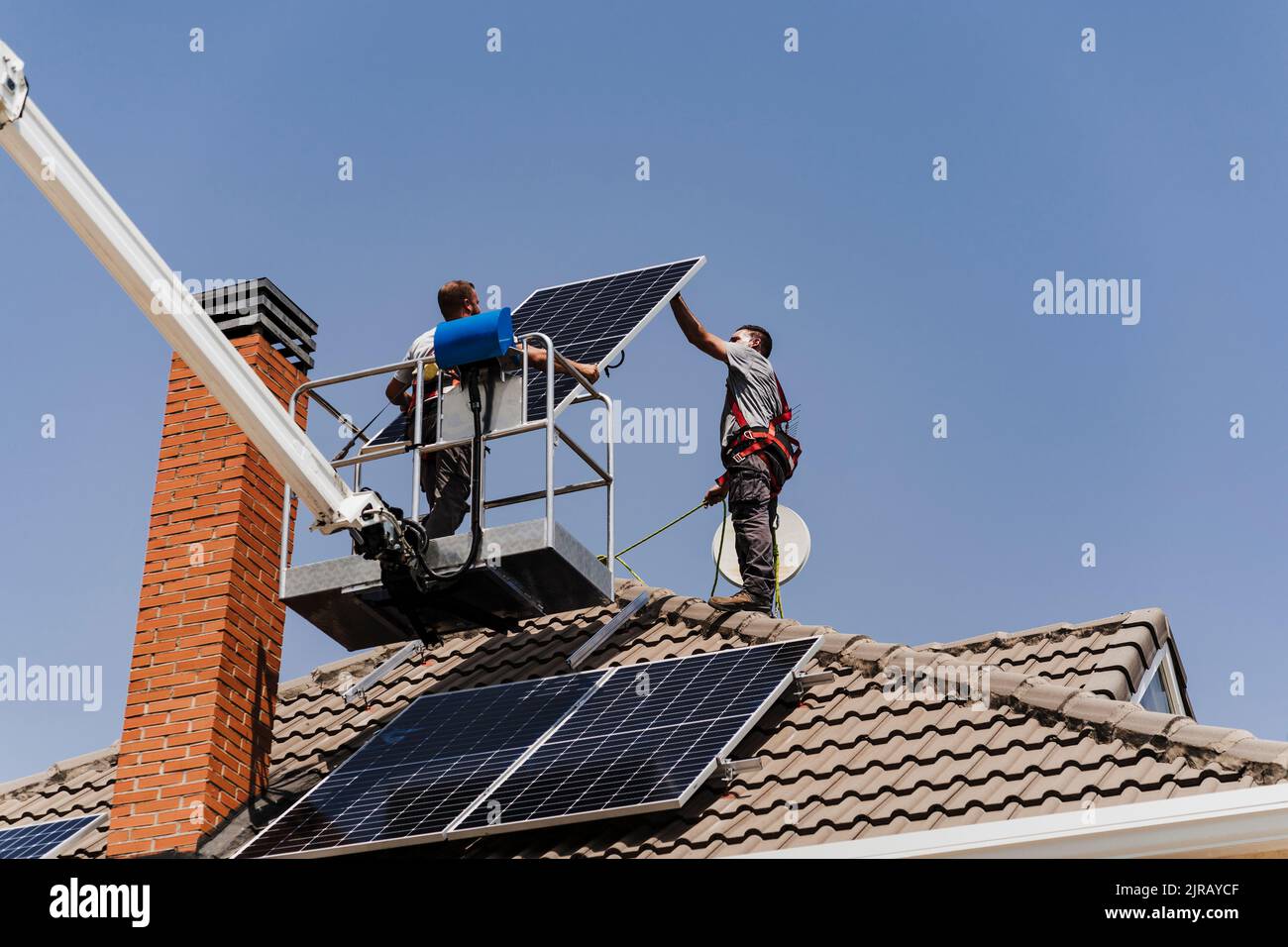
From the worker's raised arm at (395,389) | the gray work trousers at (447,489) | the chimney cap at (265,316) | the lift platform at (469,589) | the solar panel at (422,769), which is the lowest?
the solar panel at (422,769)

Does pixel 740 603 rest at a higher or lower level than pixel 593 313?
lower

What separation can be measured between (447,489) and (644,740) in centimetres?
244

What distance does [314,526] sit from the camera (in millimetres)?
11531

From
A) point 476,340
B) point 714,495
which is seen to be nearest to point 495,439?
point 476,340

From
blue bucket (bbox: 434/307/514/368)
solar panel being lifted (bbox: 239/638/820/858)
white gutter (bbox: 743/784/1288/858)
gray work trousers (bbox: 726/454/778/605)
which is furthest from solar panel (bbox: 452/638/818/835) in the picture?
blue bucket (bbox: 434/307/514/368)

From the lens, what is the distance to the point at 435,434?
12016mm

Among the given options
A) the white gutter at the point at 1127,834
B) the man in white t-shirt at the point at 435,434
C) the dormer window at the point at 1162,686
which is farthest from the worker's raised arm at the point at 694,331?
the white gutter at the point at 1127,834

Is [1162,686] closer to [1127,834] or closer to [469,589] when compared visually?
[1127,834]

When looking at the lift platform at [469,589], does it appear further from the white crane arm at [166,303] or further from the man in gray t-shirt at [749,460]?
the man in gray t-shirt at [749,460]

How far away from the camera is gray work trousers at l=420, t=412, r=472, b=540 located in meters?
12.2

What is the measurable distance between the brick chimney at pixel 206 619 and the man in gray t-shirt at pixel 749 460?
10.7 feet

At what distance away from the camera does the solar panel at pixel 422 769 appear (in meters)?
10.9
